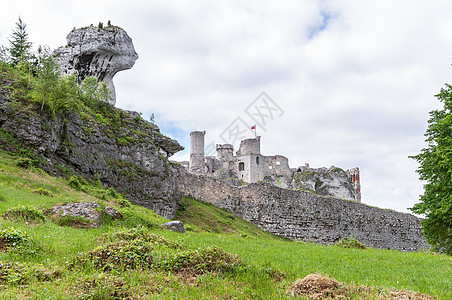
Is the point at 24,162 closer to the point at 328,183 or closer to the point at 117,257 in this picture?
the point at 117,257

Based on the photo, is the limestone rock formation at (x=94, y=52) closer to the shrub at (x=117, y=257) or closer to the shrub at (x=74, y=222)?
Result: the shrub at (x=74, y=222)

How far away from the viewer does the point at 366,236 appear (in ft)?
144

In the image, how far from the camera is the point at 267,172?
71.8 meters

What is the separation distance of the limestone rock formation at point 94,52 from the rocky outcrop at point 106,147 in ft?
58.0

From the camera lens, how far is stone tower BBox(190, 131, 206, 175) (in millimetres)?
70188

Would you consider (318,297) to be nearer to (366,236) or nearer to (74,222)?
(74,222)

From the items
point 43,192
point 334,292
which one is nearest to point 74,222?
point 43,192

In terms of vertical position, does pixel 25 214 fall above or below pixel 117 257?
above

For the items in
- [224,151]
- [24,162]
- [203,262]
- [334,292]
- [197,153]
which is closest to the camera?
[334,292]

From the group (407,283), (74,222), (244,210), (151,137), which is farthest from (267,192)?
(407,283)

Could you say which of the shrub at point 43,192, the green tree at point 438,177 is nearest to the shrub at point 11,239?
the shrub at point 43,192

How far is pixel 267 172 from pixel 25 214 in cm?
6175

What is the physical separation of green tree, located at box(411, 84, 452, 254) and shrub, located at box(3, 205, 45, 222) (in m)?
19.0

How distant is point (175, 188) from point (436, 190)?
20.1 meters
